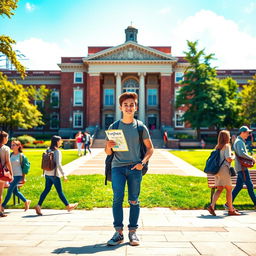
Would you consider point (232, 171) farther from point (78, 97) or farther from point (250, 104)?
point (78, 97)

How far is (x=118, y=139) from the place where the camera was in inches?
170

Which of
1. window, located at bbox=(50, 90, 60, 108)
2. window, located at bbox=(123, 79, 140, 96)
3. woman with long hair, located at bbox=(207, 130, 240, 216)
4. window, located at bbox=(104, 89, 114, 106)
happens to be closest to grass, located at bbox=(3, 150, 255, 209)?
woman with long hair, located at bbox=(207, 130, 240, 216)

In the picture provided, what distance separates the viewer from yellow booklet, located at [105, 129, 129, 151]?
4.30 m

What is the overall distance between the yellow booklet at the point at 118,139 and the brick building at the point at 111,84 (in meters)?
38.6

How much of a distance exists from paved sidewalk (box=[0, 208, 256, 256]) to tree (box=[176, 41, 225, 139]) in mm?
29078

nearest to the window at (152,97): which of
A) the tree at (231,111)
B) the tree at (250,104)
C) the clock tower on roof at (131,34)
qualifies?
the clock tower on roof at (131,34)

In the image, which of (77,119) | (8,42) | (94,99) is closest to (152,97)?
(94,99)

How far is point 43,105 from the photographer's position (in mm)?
49219

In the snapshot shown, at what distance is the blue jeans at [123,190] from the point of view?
171 inches

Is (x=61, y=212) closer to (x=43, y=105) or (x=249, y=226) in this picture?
(x=249, y=226)

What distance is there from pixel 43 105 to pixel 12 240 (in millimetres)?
47015

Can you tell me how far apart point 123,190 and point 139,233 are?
89 centimetres

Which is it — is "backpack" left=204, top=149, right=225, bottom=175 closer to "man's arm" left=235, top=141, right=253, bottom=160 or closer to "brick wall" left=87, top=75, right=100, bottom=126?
"man's arm" left=235, top=141, right=253, bottom=160

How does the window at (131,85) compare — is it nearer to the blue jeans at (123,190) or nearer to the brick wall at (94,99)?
the brick wall at (94,99)
